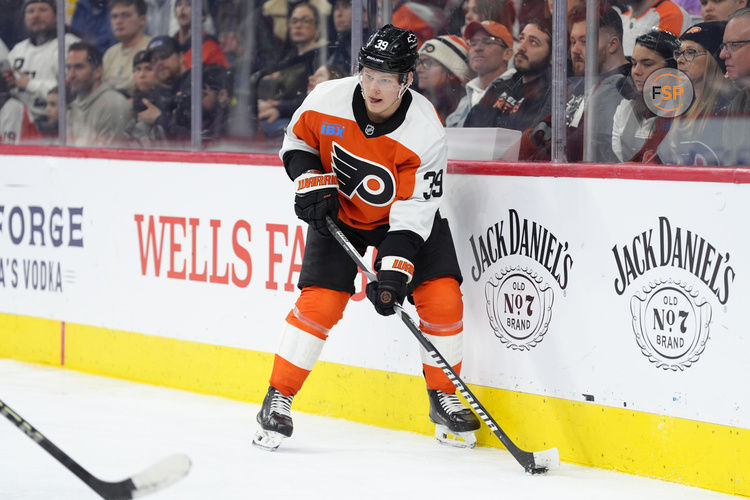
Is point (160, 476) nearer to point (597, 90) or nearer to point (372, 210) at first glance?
point (372, 210)

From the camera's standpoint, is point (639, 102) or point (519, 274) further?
point (519, 274)

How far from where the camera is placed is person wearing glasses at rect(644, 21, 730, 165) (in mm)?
3242

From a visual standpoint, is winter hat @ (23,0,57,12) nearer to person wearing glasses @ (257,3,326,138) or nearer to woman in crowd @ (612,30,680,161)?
person wearing glasses @ (257,3,326,138)

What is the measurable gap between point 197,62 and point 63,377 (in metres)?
1.37

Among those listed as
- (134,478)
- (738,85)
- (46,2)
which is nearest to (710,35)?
(738,85)

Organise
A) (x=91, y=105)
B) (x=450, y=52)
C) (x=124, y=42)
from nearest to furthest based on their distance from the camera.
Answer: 1. (x=450, y=52)
2. (x=124, y=42)
3. (x=91, y=105)

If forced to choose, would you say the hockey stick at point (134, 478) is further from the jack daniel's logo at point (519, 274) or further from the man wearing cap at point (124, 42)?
the man wearing cap at point (124, 42)

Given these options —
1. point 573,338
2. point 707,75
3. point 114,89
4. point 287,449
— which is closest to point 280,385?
point 287,449

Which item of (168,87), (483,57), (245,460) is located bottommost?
(245,460)

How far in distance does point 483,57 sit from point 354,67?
19.7 inches

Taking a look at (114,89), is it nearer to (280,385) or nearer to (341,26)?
(341,26)

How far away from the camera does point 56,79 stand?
16.9 ft

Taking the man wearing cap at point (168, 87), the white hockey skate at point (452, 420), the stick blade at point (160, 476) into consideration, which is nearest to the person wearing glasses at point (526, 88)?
the white hockey skate at point (452, 420)

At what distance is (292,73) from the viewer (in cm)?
439
